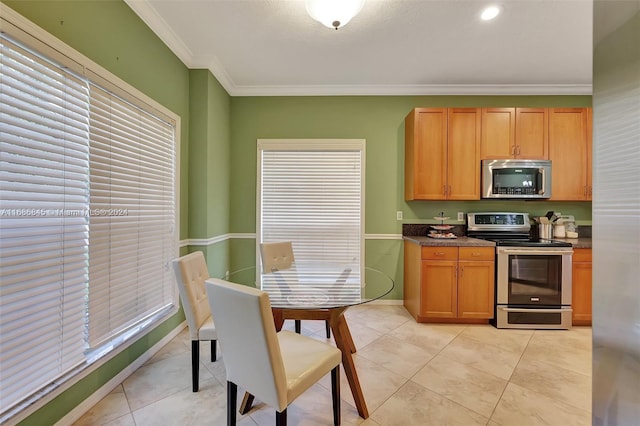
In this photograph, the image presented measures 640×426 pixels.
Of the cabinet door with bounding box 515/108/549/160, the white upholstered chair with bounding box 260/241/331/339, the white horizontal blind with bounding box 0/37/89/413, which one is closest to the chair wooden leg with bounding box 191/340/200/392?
the white horizontal blind with bounding box 0/37/89/413

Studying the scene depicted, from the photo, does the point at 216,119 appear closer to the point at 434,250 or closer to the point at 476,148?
the point at 434,250

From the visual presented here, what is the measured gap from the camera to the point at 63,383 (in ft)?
4.58

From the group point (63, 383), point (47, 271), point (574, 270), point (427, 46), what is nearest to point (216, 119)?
point (47, 271)

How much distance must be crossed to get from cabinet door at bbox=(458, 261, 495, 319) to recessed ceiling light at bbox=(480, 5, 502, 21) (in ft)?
7.32

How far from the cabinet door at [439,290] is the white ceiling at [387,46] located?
2163mm

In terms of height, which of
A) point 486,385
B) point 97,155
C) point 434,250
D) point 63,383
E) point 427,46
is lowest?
point 486,385

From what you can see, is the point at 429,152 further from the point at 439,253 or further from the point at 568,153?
the point at 568,153

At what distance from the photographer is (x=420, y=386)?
1.79 m

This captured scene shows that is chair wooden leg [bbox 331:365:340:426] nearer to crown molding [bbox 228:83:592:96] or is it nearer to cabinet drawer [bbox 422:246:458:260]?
cabinet drawer [bbox 422:246:458:260]

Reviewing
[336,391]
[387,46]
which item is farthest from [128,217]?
[387,46]

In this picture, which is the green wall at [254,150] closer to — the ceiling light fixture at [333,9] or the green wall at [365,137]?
the green wall at [365,137]

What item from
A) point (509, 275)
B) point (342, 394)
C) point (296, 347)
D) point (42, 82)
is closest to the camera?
point (42, 82)

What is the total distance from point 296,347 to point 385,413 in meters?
0.72

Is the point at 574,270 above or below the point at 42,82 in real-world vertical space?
below
